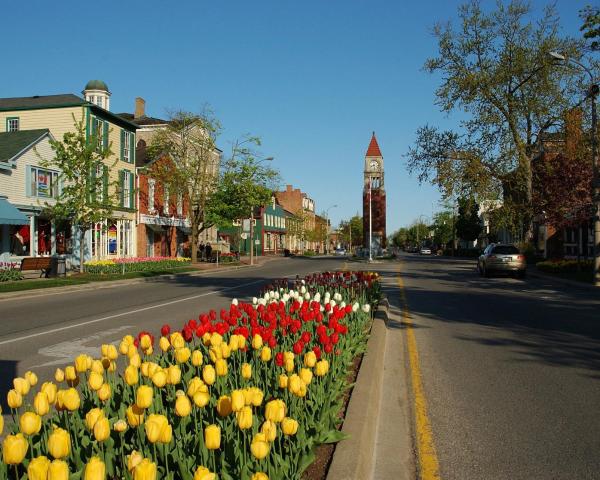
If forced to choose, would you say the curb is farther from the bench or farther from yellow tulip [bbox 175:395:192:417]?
the bench

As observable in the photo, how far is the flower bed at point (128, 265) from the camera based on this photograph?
27.1 meters

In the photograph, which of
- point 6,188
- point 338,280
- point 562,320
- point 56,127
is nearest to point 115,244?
point 56,127

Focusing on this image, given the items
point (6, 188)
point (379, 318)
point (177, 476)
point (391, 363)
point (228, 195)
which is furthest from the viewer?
point (228, 195)

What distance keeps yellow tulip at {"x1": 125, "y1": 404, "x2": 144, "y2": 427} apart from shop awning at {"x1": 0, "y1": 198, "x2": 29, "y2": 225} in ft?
77.0

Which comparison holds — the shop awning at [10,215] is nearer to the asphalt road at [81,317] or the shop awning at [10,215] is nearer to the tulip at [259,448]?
the asphalt road at [81,317]

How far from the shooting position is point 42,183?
94.1 feet

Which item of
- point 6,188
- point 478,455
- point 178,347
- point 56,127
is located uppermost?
point 56,127

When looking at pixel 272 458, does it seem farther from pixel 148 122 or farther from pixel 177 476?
pixel 148 122

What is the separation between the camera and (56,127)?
32.8 m

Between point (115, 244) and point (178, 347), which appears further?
point (115, 244)

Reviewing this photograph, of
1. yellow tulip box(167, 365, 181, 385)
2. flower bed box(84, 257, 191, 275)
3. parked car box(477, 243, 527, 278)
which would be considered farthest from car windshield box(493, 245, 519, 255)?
yellow tulip box(167, 365, 181, 385)

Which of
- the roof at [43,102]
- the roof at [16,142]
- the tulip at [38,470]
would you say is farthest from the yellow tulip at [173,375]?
the roof at [43,102]

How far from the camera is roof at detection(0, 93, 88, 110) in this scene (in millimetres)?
32500

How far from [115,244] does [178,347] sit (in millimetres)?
34273
